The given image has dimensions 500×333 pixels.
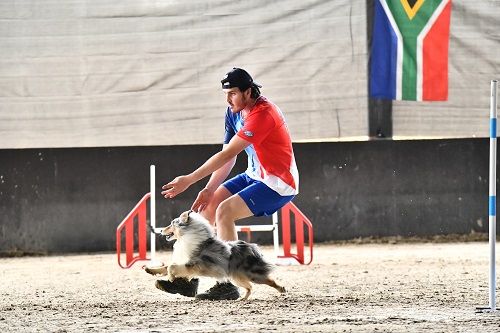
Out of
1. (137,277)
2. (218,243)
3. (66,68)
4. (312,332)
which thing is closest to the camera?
(312,332)

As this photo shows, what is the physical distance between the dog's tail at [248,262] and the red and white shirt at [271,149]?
42cm

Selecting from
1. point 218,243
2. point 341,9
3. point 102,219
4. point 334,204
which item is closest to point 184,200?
point 102,219

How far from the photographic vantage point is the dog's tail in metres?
6.88

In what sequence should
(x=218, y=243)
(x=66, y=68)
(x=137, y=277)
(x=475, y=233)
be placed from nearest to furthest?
(x=218, y=243)
(x=137, y=277)
(x=66, y=68)
(x=475, y=233)

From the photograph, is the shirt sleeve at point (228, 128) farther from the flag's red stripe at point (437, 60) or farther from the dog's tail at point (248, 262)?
the flag's red stripe at point (437, 60)

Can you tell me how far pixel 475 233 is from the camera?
43.1ft

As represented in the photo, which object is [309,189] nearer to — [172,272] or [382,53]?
[382,53]

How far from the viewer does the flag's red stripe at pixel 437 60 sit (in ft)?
41.3

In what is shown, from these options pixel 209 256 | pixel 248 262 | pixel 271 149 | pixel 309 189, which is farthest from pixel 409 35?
pixel 209 256

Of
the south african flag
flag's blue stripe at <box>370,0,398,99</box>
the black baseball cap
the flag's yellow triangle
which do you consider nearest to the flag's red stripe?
the south african flag

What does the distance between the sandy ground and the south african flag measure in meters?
1.97

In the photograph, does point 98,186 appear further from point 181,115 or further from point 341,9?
point 341,9

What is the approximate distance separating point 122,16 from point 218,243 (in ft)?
19.8

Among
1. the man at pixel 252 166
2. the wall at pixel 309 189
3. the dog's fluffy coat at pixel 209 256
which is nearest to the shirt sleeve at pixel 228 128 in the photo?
the man at pixel 252 166
